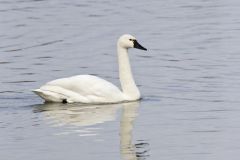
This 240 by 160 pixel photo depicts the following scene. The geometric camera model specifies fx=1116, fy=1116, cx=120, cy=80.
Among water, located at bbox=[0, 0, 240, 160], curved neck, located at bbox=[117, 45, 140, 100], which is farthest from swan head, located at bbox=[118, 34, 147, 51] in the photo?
water, located at bbox=[0, 0, 240, 160]

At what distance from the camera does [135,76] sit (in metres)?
20.0

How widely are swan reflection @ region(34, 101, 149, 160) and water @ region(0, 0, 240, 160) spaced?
0.05ft

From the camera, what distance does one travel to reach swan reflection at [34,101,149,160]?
13531 millimetres

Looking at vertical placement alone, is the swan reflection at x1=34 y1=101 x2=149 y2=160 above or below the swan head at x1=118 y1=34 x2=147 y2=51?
below

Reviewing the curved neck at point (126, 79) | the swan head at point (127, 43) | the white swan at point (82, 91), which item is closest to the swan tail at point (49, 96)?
the white swan at point (82, 91)

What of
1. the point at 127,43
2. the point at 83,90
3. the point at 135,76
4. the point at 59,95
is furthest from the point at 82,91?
the point at 135,76

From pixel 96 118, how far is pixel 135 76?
161 inches

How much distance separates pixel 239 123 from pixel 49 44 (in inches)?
366

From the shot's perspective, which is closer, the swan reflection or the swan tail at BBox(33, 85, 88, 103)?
the swan reflection

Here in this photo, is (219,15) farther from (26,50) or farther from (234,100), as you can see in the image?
(234,100)

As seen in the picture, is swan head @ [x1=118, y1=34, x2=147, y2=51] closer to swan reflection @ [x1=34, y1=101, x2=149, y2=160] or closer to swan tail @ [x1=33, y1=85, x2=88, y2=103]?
swan reflection @ [x1=34, y1=101, x2=149, y2=160]

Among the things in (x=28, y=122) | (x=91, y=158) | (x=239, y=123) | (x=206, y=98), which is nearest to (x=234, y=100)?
(x=206, y=98)

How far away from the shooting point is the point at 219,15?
2705 centimetres

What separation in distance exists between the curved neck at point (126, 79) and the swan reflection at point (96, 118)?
0.62 ft
